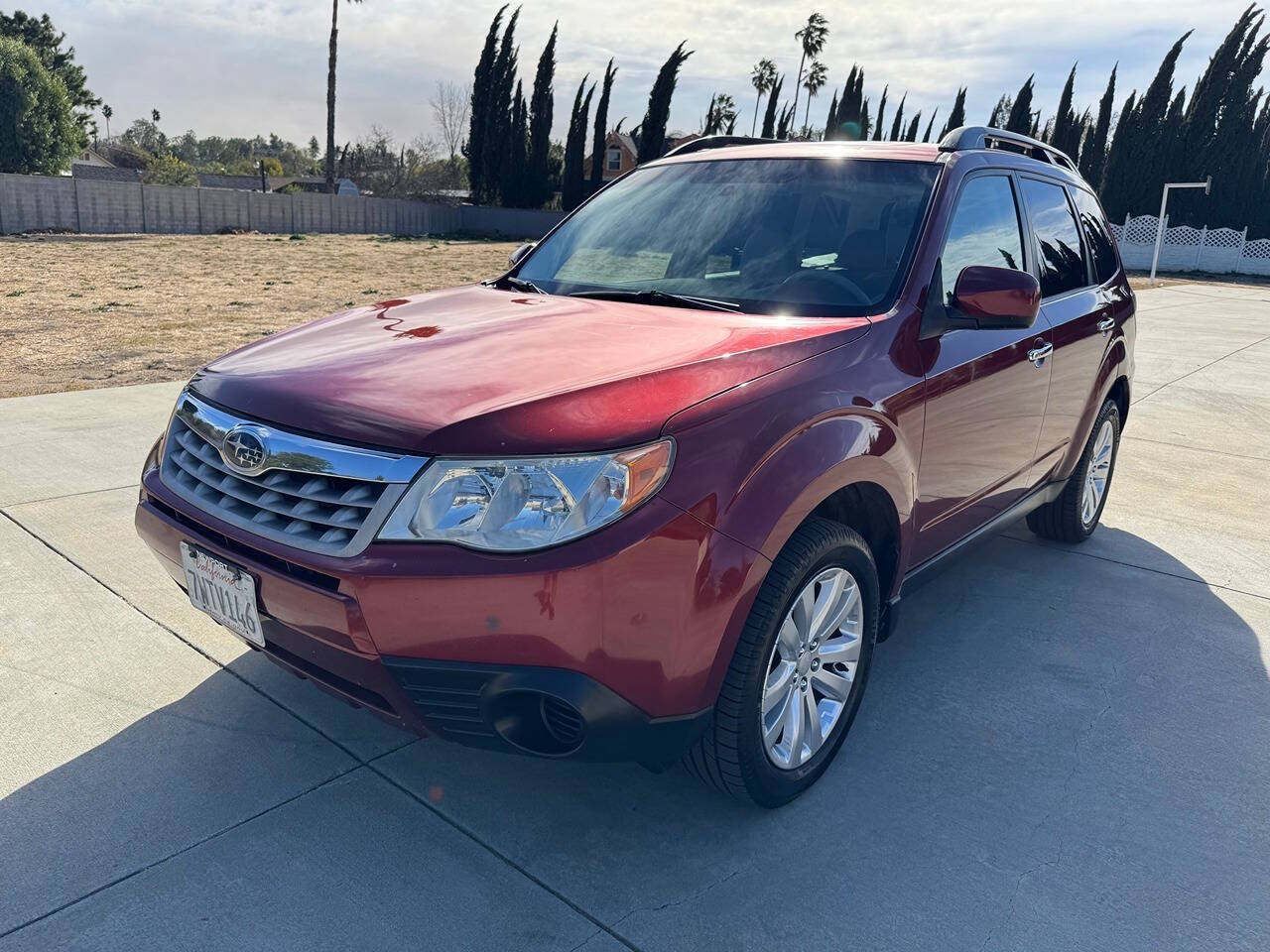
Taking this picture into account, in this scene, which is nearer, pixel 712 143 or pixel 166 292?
pixel 712 143

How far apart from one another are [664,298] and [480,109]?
46308 millimetres

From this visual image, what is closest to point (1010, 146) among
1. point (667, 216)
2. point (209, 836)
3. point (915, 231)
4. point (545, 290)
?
point (915, 231)

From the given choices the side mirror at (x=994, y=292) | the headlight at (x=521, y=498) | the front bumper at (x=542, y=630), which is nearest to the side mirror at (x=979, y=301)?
the side mirror at (x=994, y=292)

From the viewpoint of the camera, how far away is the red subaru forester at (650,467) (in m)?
2.05

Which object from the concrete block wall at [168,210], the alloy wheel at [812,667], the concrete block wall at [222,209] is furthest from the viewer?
the concrete block wall at [222,209]

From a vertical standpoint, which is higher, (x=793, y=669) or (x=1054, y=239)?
(x=1054, y=239)

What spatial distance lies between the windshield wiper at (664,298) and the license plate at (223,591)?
147 centimetres

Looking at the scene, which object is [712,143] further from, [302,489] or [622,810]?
[622,810]

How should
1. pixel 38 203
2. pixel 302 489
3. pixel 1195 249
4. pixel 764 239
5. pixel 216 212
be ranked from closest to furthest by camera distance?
pixel 302 489, pixel 764 239, pixel 38 203, pixel 216 212, pixel 1195 249

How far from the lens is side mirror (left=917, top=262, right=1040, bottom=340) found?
2.92 metres

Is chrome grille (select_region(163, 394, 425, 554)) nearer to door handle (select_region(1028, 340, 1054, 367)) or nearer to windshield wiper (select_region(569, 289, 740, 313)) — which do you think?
windshield wiper (select_region(569, 289, 740, 313))

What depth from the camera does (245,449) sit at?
2.36 m

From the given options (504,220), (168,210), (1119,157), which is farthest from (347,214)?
(1119,157)

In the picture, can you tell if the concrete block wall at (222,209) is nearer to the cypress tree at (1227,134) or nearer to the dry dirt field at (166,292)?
the dry dirt field at (166,292)
